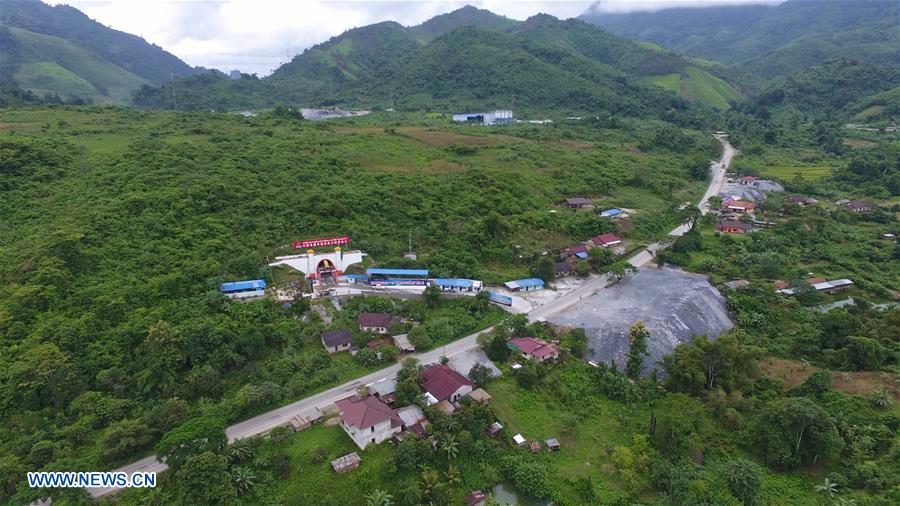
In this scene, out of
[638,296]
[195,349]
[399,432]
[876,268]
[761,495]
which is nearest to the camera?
[761,495]

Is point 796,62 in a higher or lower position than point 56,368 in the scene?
higher

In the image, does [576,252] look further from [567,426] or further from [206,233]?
[206,233]

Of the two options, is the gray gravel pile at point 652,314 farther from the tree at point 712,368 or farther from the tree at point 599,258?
the tree at point 599,258

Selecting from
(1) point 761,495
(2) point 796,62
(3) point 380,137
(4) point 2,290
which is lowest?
(1) point 761,495

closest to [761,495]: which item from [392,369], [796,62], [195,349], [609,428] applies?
[609,428]

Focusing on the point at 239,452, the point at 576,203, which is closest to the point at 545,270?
the point at 576,203

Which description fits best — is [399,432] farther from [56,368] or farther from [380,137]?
[380,137]

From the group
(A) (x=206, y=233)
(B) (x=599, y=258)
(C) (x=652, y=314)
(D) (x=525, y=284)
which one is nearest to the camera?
(C) (x=652, y=314)
